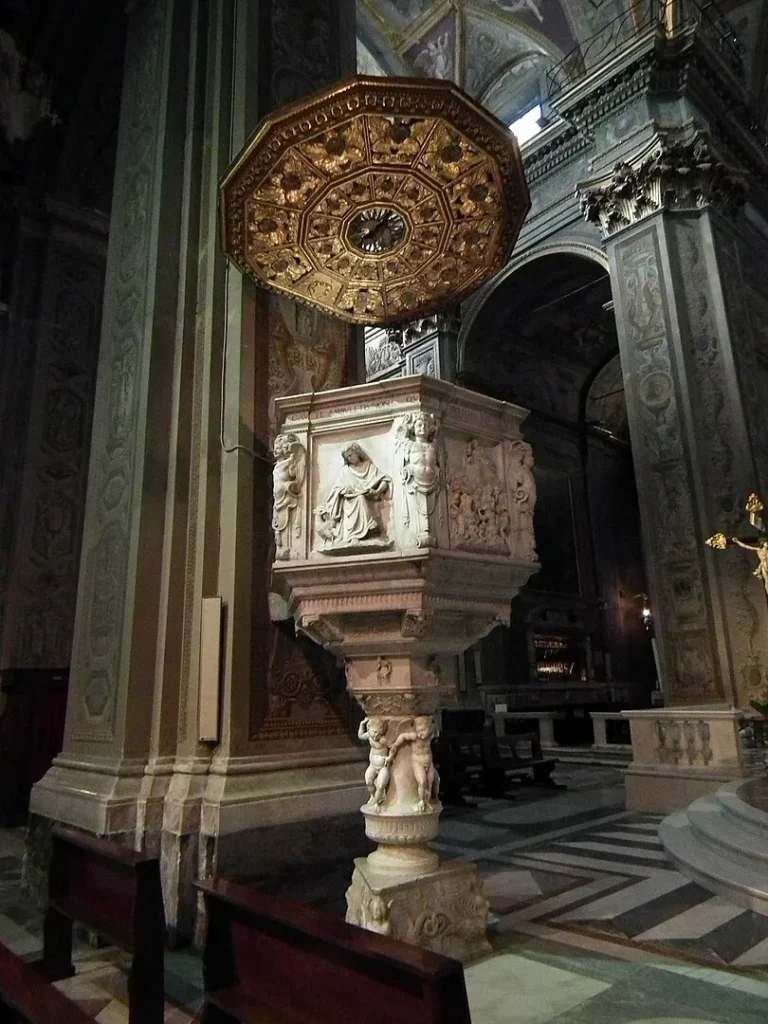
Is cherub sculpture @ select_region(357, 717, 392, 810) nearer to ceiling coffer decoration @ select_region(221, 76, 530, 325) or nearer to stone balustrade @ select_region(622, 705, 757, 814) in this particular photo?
ceiling coffer decoration @ select_region(221, 76, 530, 325)

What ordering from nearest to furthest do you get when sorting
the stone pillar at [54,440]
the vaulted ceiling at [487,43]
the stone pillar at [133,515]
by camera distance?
the stone pillar at [133,515] → the stone pillar at [54,440] → the vaulted ceiling at [487,43]

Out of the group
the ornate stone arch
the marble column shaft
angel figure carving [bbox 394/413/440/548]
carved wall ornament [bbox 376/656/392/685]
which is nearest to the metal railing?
the ornate stone arch

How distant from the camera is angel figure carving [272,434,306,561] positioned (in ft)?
9.02

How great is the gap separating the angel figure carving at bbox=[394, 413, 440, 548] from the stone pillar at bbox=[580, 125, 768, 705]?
601 centimetres

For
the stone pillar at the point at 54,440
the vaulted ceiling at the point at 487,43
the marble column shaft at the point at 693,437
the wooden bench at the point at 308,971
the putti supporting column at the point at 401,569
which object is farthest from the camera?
the vaulted ceiling at the point at 487,43

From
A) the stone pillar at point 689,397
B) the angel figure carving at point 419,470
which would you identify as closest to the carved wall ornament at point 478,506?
the angel figure carving at point 419,470

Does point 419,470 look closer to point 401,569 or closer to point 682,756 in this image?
point 401,569

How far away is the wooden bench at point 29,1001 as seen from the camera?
1.17 m

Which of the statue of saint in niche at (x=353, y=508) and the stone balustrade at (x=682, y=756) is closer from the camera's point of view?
the statue of saint in niche at (x=353, y=508)

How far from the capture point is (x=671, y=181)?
346 inches

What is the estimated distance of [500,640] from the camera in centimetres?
1328

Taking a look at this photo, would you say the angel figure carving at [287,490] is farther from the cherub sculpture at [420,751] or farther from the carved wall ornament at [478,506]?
the cherub sculpture at [420,751]

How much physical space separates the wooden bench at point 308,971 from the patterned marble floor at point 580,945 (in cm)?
63

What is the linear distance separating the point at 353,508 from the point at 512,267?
11.0m
